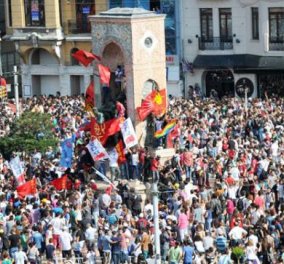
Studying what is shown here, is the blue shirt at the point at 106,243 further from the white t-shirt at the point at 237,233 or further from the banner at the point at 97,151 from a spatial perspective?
the banner at the point at 97,151

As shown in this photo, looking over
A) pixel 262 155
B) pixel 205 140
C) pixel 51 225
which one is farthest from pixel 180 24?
pixel 51 225

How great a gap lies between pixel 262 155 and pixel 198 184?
2874mm

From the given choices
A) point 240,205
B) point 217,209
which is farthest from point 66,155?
point 240,205

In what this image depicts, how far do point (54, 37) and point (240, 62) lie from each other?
10.4m

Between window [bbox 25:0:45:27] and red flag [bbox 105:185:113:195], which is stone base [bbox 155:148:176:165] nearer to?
red flag [bbox 105:185:113:195]

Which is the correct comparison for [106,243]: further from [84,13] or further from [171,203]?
[84,13]

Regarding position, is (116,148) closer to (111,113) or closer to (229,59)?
(111,113)

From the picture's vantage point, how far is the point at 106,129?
209 ft

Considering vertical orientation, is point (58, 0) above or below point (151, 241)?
above

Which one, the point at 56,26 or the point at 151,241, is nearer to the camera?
the point at 151,241

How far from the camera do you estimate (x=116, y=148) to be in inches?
2499

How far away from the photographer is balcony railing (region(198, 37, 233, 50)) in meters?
87.8

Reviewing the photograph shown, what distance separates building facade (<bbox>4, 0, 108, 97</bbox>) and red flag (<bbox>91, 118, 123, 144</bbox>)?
27459 mm

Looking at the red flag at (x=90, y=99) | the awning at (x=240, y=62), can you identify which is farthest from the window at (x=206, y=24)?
the red flag at (x=90, y=99)
